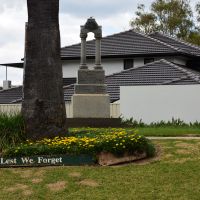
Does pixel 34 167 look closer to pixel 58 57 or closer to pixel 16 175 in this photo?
pixel 16 175

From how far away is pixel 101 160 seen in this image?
1180cm

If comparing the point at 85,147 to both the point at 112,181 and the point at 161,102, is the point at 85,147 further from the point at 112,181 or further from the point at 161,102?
the point at 161,102

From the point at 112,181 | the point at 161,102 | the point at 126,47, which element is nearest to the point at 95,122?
the point at 161,102

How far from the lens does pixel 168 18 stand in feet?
214

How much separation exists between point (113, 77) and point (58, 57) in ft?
70.7

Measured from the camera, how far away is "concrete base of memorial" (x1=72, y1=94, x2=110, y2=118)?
24.0m

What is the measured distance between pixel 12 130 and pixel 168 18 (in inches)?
2142

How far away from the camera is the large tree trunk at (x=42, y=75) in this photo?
43.3 ft

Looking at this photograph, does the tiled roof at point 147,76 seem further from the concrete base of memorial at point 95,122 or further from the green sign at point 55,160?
the green sign at point 55,160

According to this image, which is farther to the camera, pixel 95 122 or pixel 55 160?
pixel 95 122

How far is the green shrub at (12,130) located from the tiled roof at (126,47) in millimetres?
25619

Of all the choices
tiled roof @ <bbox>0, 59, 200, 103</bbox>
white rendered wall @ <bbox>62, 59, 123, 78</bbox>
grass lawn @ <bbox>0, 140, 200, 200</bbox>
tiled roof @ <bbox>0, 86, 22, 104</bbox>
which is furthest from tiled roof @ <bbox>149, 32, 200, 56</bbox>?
grass lawn @ <bbox>0, 140, 200, 200</bbox>

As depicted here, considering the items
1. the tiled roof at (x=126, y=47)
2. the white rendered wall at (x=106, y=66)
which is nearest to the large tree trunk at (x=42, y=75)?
the tiled roof at (x=126, y=47)

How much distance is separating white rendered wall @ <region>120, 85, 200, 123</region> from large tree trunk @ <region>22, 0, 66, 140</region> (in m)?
14.6
